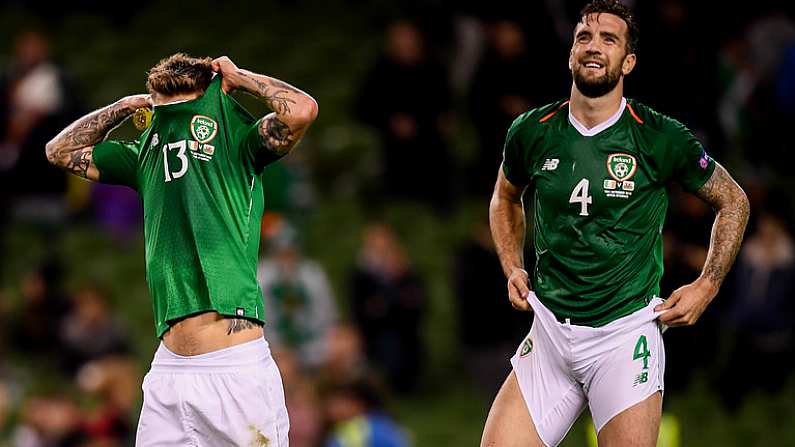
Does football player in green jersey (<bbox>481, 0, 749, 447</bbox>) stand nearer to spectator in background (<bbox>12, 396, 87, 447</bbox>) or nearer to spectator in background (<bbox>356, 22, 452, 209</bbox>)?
spectator in background (<bbox>12, 396, 87, 447</bbox>)

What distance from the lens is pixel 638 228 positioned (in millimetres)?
6820

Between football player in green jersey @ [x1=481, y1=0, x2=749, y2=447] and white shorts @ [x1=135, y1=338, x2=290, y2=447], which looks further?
football player in green jersey @ [x1=481, y1=0, x2=749, y2=447]

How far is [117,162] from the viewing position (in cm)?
711

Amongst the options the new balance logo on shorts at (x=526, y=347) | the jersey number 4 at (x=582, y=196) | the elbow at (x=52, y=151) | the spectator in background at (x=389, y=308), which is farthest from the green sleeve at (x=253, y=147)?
the spectator in background at (x=389, y=308)

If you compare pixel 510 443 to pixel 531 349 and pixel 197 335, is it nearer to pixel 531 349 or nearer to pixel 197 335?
pixel 531 349

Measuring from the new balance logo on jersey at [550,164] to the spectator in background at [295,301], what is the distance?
5765 mm

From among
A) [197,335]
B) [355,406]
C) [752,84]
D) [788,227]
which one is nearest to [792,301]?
[788,227]

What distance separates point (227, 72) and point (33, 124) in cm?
765

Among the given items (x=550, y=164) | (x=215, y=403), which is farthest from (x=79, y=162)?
(x=550, y=164)

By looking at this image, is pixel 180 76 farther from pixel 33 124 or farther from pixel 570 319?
pixel 33 124

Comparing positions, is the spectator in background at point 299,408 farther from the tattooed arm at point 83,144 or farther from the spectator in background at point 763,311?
the tattooed arm at point 83,144

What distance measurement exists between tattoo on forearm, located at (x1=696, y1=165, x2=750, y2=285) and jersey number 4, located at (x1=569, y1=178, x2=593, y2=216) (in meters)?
0.54

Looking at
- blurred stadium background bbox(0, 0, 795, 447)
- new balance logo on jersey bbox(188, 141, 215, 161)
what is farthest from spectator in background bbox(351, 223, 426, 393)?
new balance logo on jersey bbox(188, 141, 215, 161)

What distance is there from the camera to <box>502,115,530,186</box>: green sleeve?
7082 mm
